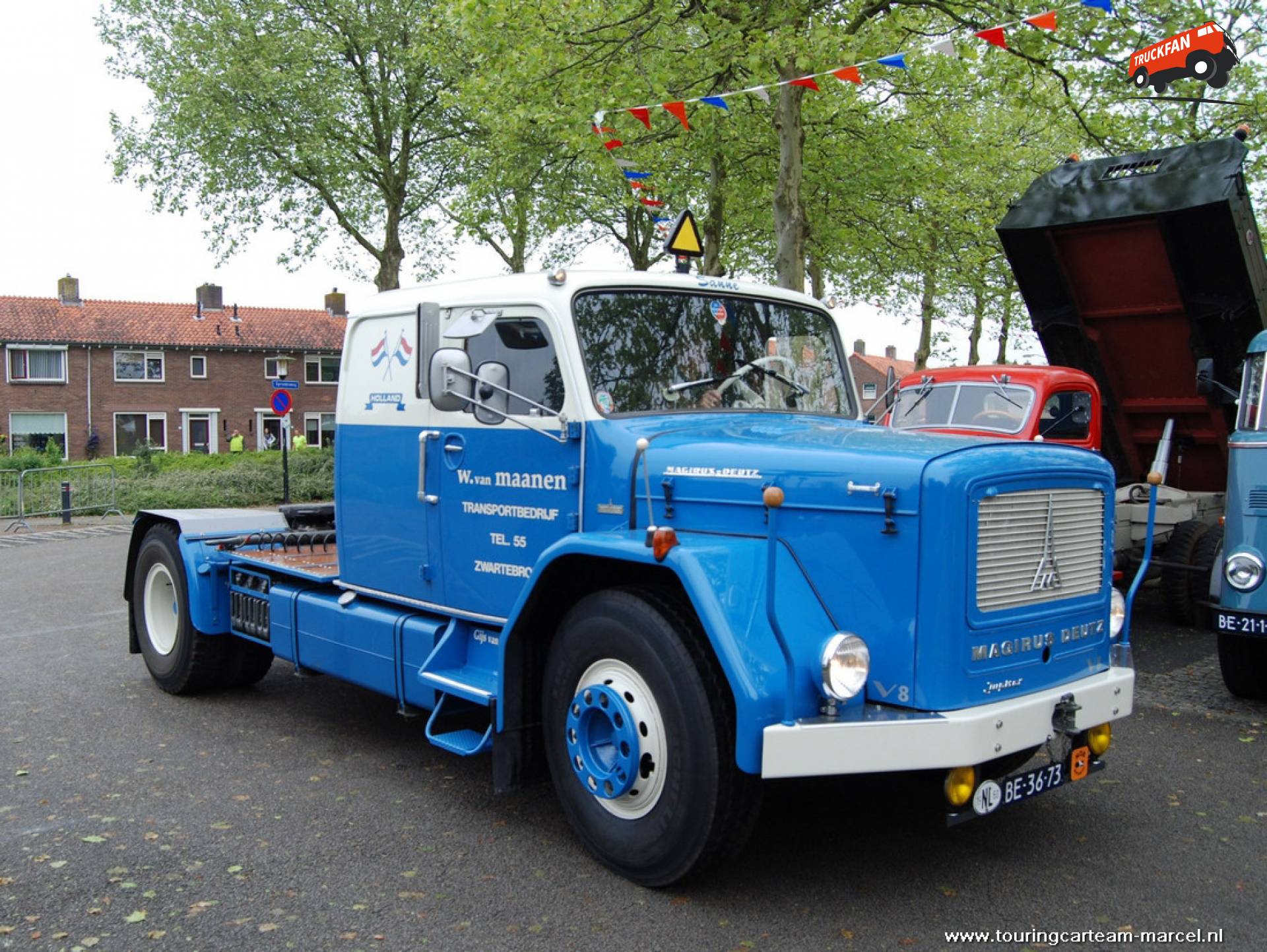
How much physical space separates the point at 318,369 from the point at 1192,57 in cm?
4313

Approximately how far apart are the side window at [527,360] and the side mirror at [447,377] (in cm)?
22

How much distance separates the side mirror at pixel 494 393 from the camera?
16.0ft

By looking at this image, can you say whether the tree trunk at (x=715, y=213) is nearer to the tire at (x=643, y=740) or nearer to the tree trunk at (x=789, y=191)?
the tree trunk at (x=789, y=191)

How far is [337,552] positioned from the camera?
6172mm

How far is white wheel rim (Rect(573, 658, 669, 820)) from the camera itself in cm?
403

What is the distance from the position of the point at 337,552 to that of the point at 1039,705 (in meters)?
3.89

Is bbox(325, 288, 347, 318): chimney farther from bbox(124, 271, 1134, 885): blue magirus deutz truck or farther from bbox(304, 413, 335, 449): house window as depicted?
bbox(124, 271, 1134, 885): blue magirus deutz truck

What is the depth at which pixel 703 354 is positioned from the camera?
512cm

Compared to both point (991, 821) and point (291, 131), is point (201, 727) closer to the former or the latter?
point (991, 821)

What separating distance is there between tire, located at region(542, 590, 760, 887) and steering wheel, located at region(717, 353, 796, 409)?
131 centimetres

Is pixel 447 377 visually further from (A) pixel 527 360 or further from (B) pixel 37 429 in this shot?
(B) pixel 37 429

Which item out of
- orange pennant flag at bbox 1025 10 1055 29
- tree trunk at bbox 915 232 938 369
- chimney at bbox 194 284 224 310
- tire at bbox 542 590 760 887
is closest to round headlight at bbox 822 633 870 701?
tire at bbox 542 590 760 887

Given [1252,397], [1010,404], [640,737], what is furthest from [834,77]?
[640,737]

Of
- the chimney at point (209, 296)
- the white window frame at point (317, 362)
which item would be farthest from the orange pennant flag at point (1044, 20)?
the chimney at point (209, 296)
